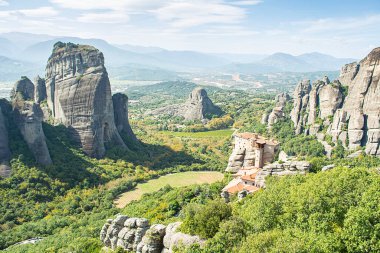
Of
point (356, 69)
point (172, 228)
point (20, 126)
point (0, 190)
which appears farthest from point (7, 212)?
point (356, 69)

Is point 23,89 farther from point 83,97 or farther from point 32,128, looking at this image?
point 32,128

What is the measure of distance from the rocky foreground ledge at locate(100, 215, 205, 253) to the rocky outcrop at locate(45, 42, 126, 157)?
154ft

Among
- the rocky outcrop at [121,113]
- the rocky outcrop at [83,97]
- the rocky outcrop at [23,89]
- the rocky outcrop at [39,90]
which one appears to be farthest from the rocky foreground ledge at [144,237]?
the rocky outcrop at [39,90]

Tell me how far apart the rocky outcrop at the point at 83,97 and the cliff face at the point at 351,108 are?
4462 cm

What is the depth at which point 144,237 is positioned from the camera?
26.2 m

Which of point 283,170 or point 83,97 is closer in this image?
point 283,170

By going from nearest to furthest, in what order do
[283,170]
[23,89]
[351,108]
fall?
1. [283,170]
2. [351,108]
3. [23,89]

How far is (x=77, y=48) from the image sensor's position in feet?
263

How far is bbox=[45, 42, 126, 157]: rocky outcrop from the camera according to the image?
74.6 m

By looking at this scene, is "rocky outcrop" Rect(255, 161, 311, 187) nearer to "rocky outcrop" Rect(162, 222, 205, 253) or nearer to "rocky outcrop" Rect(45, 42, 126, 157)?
"rocky outcrop" Rect(162, 222, 205, 253)

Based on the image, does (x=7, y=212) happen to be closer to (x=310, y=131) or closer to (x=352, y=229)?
(x=352, y=229)

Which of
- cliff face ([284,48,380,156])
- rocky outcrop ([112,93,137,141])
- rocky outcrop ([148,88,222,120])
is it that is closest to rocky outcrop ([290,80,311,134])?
cliff face ([284,48,380,156])

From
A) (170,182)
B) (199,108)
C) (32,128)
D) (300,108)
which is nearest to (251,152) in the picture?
(170,182)

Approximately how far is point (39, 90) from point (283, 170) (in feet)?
210
